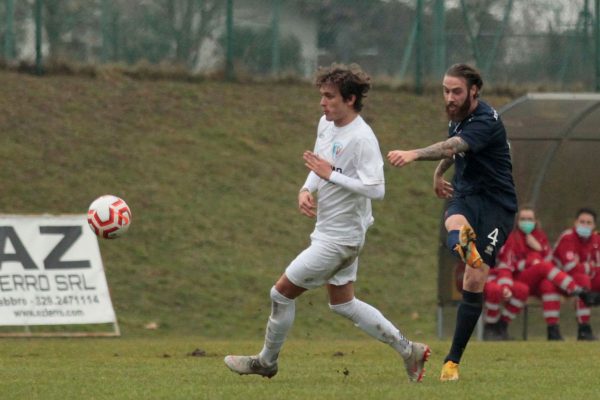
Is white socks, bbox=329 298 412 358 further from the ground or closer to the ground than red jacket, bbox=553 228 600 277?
further from the ground

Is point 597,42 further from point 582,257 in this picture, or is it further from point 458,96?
point 458,96

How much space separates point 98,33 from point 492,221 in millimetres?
15470

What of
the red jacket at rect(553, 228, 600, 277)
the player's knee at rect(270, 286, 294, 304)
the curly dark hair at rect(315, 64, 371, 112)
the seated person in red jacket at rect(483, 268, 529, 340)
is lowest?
the seated person in red jacket at rect(483, 268, 529, 340)

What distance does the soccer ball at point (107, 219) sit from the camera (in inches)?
440

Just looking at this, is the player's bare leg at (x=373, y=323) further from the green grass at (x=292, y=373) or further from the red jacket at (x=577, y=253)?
the red jacket at (x=577, y=253)

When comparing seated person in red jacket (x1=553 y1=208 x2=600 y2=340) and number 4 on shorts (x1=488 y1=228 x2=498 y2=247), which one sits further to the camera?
seated person in red jacket (x1=553 y1=208 x2=600 y2=340)

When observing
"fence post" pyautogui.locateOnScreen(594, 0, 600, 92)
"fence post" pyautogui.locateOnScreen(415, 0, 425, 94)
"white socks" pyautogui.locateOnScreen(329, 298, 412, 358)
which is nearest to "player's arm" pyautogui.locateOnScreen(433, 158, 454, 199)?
"white socks" pyautogui.locateOnScreen(329, 298, 412, 358)

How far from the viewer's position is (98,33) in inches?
931

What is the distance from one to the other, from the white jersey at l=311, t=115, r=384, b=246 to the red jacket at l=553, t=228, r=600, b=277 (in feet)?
25.4

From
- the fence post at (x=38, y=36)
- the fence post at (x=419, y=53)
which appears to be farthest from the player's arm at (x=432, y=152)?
the fence post at (x=419, y=53)

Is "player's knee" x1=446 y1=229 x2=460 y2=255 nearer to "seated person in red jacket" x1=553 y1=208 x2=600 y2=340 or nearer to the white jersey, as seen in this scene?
the white jersey

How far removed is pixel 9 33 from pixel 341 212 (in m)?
15.3

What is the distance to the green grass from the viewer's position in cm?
834

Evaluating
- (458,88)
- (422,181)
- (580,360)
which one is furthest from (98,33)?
(458,88)
